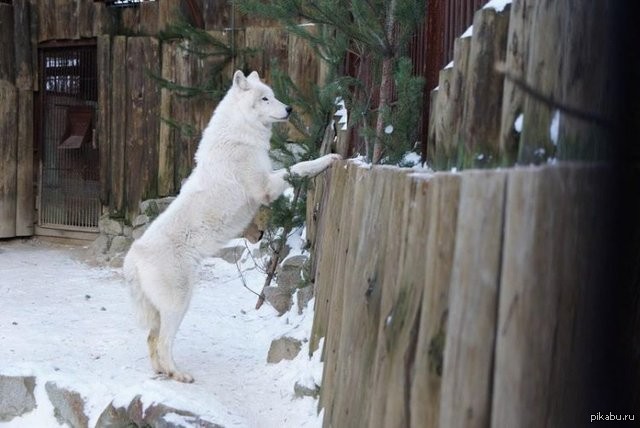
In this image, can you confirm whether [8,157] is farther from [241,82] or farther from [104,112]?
[241,82]

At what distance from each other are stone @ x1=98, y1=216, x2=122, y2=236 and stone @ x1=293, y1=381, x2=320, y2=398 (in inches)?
243

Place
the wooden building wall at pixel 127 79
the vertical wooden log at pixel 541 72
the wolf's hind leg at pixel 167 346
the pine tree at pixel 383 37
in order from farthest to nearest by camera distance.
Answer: the wooden building wall at pixel 127 79 → the wolf's hind leg at pixel 167 346 → the pine tree at pixel 383 37 → the vertical wooden log at pixel 541 72

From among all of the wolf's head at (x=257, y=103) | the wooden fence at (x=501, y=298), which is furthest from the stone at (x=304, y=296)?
the wooden fence at (x=501, y=298)

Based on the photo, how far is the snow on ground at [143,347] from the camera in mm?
5371

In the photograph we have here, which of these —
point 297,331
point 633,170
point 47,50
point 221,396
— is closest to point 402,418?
point 633,170

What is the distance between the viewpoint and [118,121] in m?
10.9

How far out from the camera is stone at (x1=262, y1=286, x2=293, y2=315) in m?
7.54

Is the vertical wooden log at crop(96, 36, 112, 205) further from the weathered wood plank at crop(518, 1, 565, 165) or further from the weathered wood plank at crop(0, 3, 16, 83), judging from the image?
the weathered wood plank at crop(518, 1, 565, 165)

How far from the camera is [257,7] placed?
5730 millimetres

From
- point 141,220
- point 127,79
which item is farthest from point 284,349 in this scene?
point 127,79

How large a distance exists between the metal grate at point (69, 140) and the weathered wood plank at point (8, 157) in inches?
16.6

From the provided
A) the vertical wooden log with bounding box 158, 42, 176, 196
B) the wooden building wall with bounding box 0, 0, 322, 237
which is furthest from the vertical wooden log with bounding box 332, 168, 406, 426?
the vertical wooden log with bounding box 158, 42, 176, 196

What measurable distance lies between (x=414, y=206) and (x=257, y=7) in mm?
3768

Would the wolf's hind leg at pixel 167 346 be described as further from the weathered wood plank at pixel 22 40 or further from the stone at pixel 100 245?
the weathered wood plank at pixel 22 40
